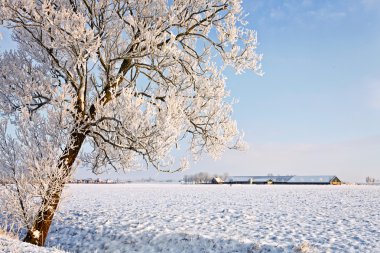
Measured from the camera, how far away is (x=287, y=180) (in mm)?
122000

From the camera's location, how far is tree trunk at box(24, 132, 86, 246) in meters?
9.49

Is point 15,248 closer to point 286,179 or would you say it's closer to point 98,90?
point 98,90

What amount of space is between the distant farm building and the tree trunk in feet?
384

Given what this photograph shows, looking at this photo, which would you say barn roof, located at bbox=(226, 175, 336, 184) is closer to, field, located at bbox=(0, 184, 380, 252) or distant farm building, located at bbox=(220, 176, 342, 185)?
distant farm building, located at bbox=(220, 176, 342, 185)

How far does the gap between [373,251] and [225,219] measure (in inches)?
261

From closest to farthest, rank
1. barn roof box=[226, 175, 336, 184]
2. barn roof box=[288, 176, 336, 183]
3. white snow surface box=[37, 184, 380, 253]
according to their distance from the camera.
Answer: white snow surface box=[37, 184, 380, 253] < barn roof box=[288, 176, 336, 183] < barn roof box=[226, 175, 336, 184]

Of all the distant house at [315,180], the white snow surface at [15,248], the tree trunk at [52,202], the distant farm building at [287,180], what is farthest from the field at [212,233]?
the distant farm building at [287,180]

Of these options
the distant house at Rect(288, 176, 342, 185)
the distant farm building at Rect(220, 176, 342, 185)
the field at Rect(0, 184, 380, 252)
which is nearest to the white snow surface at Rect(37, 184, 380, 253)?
the field at Rect(0, 184, 380, 252)

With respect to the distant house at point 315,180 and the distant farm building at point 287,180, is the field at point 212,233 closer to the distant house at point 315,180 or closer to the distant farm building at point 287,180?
the distant house at point 315,180

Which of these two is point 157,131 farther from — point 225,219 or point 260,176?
point 260,176

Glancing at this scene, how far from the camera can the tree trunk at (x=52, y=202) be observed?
31.1 feet

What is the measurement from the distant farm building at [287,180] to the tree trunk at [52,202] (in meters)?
117

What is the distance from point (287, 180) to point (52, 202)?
12038 cm

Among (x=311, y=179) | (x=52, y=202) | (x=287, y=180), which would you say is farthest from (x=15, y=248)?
(x=311, y=179)
